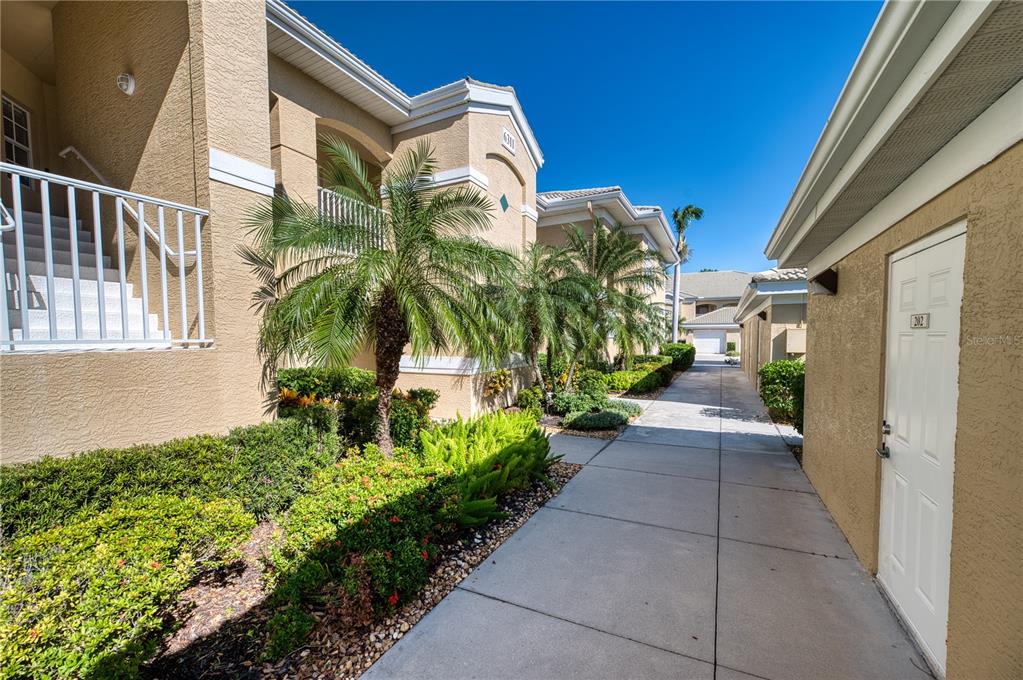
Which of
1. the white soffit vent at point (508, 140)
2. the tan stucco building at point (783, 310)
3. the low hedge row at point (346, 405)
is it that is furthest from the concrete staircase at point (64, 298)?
the tan stucco building at point (783, 310)

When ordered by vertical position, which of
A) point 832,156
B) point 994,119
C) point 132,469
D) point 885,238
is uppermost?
point 832,156

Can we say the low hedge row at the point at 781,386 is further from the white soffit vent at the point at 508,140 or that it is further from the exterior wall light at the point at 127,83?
the exterior wall light at the point at 127,83

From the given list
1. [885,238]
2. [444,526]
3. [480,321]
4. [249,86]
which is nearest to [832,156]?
[885,238]

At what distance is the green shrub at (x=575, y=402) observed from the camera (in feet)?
32.7

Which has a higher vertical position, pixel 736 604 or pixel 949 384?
pixel 949 384

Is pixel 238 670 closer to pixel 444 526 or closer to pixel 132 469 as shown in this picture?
pixel 444 526

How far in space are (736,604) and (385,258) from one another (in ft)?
16.9

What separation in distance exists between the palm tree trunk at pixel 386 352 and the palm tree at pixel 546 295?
382 cm

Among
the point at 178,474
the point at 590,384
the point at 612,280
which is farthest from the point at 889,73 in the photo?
the point at 612,280

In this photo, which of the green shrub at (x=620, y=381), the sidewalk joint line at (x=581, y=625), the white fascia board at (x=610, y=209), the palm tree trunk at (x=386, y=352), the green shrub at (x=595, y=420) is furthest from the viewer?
the white fascia board at (x=610, y=209)

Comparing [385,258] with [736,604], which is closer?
[736,604]

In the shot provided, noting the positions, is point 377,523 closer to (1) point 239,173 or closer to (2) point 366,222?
(2) point 366,222

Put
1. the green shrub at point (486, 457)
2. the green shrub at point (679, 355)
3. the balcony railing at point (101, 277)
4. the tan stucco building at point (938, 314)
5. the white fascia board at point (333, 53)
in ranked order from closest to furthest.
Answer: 1. the tan stucco building at point (938, 314)
2. the balcony railing at point (101, 277)
3. the green shrub at point (486, 457)
4. the white fascia board at point (333, 53)
5. the green shrub at point (679, 355)

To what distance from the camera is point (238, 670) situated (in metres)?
2.59
